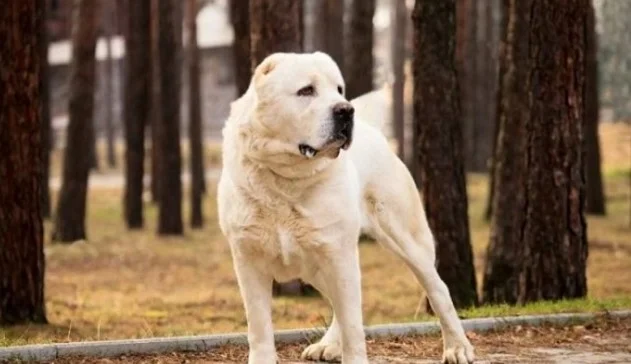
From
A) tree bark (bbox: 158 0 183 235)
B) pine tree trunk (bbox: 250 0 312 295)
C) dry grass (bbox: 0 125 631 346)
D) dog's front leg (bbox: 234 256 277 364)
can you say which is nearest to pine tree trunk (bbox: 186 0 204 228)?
dry grass (bbox: 0 125 631 346)

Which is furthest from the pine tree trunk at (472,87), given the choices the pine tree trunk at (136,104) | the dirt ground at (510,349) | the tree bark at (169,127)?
the dirt ground at (510,349)

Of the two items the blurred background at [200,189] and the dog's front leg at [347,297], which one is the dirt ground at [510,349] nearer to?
the blurred background at [200,189]

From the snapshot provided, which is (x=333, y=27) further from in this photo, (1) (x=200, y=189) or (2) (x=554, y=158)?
(2) (x=554, y=158)

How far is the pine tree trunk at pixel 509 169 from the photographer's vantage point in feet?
48.8

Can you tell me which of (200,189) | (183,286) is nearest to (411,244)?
(183,286)

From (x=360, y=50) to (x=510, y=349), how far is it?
1417cm

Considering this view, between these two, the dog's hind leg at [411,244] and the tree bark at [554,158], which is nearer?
the dog's hind leg at [411,244]

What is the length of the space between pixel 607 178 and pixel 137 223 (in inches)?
766

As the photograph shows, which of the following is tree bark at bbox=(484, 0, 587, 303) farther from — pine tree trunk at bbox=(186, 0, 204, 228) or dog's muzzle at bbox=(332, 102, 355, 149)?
pine tree trunk at bbox=(186, 0, 204, 228)

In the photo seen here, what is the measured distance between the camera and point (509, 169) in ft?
51.6

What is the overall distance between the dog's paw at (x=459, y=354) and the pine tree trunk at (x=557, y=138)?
3.87 metres

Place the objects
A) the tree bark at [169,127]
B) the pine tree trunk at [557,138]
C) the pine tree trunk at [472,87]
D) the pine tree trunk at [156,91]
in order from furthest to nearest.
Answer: the pine tree trunk at [472,87] < the pine tree trunk at [156,91] < the tree bark at [169,127] < the pine tree trunk at [557,138]

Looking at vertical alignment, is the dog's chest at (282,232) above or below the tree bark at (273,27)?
below

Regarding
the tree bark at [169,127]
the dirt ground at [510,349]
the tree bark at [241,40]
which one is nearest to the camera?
the dirt ground at [510,349]
